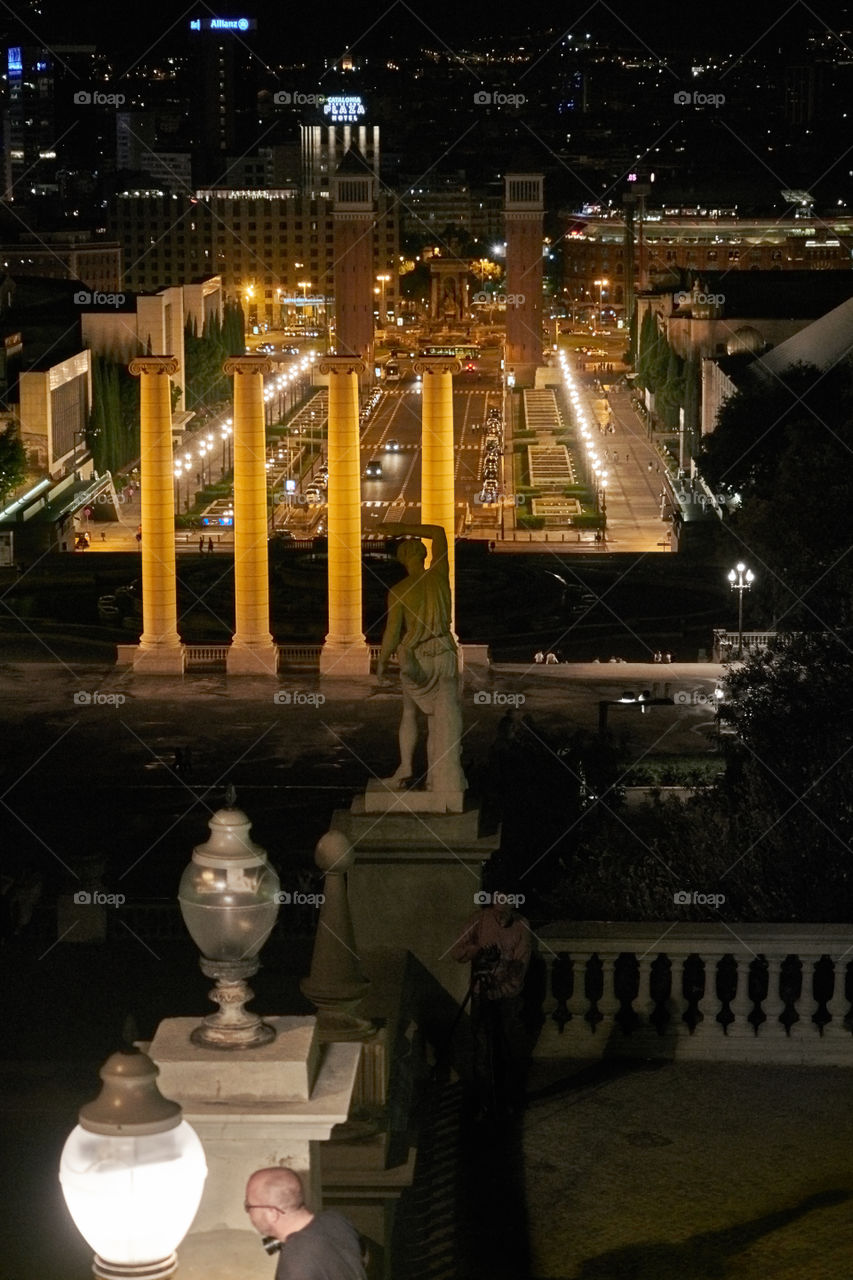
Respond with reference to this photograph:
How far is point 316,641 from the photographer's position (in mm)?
55750

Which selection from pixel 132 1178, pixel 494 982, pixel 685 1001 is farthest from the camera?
pixel 685 1001

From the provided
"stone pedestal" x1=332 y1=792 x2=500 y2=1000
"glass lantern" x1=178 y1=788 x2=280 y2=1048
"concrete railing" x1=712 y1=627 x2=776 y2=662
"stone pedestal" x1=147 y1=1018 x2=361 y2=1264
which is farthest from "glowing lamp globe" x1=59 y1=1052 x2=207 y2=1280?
"concrete railing" x1=712 y1=627 x2=776 y2=662

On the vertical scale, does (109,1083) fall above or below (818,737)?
above

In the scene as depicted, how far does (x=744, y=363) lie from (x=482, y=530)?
1435cm

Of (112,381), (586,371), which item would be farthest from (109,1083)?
(586,371)

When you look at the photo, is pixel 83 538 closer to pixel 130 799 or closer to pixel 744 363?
pixel 744 363

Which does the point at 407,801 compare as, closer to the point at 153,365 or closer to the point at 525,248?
the point at 153,365

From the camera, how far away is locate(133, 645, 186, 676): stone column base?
49312 mm

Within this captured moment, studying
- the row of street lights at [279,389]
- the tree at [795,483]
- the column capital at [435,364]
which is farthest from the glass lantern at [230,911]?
the row of street lights at [279,389]

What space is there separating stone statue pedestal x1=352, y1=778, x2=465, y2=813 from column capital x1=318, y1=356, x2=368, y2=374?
35162 millimetres

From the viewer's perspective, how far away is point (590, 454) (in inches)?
3979

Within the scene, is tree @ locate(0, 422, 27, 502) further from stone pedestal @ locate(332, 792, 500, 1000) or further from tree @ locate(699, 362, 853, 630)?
stone pedestal @ locate(332, 792, 500, 1000)

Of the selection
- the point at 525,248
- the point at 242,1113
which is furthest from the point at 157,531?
the point at 525,248

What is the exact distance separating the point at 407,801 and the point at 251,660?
116 ft
